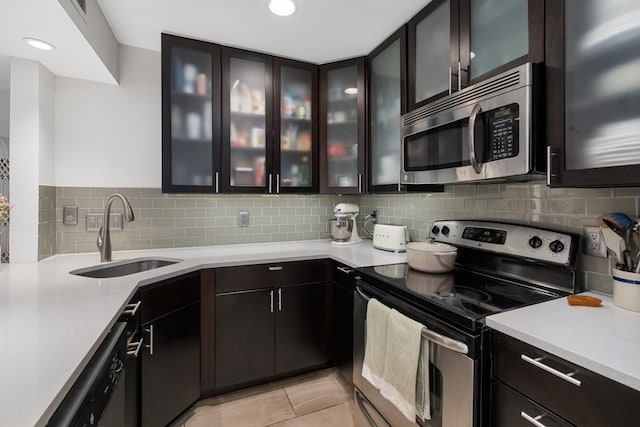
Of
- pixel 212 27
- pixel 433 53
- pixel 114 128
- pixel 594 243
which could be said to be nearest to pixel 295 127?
pixel 212 27

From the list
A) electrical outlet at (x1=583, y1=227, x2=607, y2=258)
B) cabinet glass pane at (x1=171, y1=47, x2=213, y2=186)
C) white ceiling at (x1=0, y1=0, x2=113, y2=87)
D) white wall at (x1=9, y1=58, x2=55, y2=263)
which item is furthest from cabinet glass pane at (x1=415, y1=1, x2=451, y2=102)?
white wall at (x1=9, y1=58, x2=55, y2=263)

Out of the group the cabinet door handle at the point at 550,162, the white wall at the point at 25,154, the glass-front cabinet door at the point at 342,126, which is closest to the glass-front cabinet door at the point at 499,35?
the cabinet door handle at the point at 550,162

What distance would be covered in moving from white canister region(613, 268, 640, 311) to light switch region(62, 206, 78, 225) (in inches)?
110

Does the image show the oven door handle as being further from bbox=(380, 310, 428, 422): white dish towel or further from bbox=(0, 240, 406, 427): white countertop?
bbox=(0, 240, 406, 427): white countertop

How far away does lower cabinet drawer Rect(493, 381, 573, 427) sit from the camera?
0.83m

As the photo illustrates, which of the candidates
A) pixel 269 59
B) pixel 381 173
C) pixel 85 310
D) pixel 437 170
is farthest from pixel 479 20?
pixel 85 310

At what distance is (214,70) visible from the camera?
207cm

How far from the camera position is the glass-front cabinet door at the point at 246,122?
2105mm

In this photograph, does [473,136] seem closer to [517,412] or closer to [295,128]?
[517,412]

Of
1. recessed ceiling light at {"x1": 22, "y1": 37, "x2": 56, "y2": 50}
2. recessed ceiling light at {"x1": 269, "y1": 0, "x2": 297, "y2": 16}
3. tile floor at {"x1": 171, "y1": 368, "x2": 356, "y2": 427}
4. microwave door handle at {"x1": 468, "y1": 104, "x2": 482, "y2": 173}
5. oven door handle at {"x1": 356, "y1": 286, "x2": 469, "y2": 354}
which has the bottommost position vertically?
tile floor at {"x1": 171, "y1": 368, "x2": 356, "y2": 427}

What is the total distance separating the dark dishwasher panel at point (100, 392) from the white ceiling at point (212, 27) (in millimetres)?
1358

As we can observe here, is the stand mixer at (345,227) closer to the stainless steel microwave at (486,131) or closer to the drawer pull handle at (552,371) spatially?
the stainless steel microwave at (486,131)

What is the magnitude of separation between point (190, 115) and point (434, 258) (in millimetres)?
1747

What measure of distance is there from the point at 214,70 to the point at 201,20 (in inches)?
12.6
